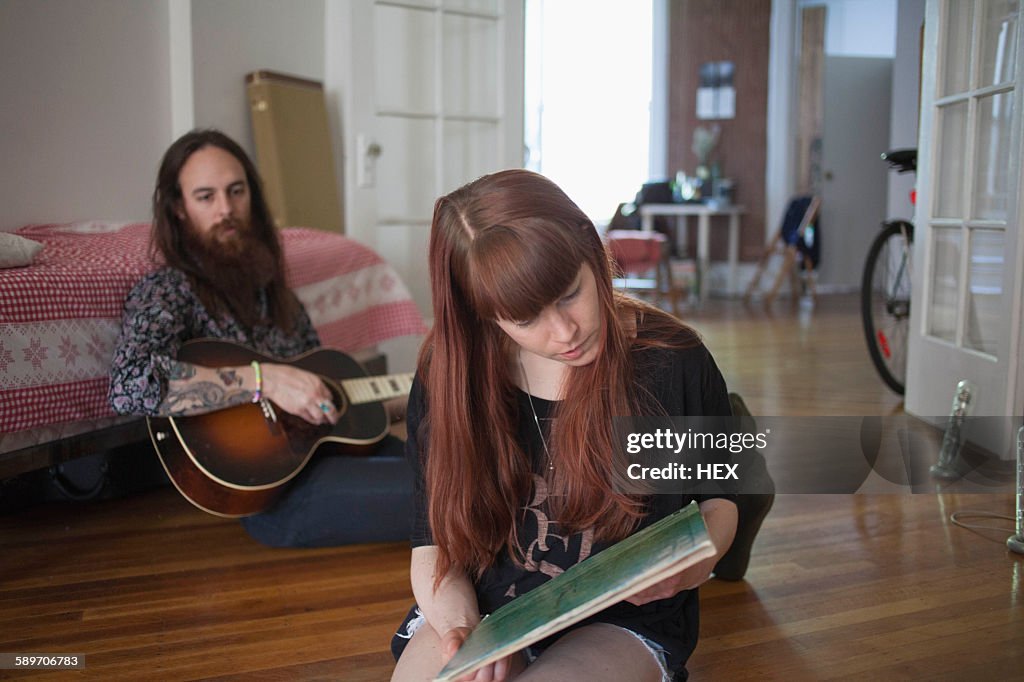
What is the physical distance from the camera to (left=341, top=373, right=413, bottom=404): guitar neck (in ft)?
7.24

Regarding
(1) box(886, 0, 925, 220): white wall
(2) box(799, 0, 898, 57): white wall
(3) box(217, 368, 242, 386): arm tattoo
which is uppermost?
(2) box(799, 0, 898, 57): white wall

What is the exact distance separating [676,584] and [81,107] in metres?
2.85

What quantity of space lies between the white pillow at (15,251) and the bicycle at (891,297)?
9.12 ft

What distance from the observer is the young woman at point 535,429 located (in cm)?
98

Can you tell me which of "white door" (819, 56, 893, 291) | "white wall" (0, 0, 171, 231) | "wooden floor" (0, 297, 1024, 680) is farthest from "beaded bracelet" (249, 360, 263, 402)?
"white door" (819, 56, 893, 291)

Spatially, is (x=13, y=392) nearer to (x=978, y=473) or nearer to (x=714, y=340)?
(x=978, y=473)

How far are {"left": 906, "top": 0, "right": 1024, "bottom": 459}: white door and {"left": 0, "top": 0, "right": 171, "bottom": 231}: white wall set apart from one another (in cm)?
270

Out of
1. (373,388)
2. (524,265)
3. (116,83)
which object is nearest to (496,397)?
(524,265)

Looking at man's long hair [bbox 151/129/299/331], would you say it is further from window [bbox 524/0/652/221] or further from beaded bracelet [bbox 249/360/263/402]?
window [bbox 524/0/652/221]

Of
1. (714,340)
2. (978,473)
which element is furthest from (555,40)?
(978,473)

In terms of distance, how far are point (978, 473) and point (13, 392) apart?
7.07 ft

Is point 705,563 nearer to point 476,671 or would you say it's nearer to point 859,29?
point 476,671

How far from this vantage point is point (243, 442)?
1.96m

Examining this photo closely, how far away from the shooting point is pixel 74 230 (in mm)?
2822
